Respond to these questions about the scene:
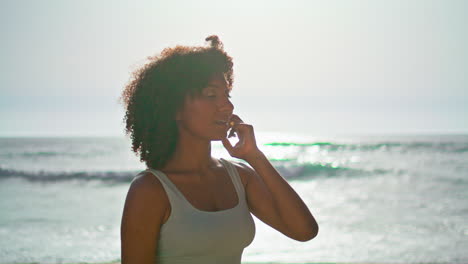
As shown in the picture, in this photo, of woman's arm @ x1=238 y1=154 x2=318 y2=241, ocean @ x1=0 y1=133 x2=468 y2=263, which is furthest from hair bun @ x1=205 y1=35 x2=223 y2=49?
ocean @ x1=0 y1=133 x2=468 y2=263

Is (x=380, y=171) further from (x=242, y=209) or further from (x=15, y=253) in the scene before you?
(x=242, y=209)

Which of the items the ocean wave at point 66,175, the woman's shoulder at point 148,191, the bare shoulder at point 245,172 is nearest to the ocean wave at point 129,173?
the ocean wave at point 66,175

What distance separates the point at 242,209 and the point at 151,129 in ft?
1.21

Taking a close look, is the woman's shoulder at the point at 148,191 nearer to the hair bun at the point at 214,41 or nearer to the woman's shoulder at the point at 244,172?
the woman's shoulder at the point at 244,172

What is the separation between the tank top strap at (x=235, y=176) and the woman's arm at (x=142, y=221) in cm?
29

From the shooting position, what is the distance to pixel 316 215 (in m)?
11.5

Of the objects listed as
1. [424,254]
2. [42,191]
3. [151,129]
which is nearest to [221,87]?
[151,129]

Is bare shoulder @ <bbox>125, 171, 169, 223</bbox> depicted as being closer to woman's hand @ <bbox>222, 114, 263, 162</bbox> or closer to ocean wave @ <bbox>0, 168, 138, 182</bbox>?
woman's hand @ <bbox>222, 114, 263, 162</bbox>

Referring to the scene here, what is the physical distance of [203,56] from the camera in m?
1.94

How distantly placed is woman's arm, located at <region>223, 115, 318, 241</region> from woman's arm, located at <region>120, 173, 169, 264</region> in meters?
0.34

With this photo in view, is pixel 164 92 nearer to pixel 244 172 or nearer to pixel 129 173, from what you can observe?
pixel 244 172

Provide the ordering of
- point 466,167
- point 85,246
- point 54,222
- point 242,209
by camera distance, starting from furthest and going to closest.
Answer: point 466,167
point 54,222
point 85,246
point 242,209

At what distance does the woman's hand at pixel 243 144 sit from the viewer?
1968 millimetres

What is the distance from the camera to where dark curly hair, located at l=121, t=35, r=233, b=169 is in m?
1.90
